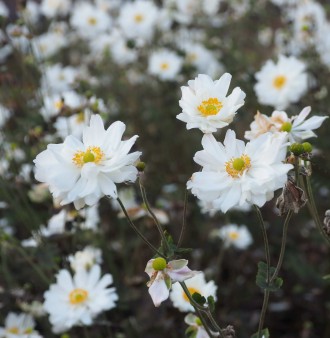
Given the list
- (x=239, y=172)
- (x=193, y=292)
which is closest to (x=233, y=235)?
(x=193, y=292)

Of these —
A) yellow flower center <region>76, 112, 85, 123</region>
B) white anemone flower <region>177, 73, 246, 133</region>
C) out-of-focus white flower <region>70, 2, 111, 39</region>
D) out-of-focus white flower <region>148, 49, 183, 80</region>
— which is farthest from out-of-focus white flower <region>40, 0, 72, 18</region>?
white anemone flower <region>177, 73, 246, 133</region>

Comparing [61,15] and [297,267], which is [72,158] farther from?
[61,15]

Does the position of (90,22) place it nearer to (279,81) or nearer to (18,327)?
(279,81)

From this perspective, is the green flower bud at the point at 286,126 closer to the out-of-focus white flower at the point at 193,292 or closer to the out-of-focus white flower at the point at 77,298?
the out-of-focus white flower at the point at 193,292

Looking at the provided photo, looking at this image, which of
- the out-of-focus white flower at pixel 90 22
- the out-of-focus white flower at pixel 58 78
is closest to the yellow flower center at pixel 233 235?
the out-of-focus white flower at pixel 58 78

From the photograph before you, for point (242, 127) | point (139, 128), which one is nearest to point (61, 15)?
point (139, 128)
